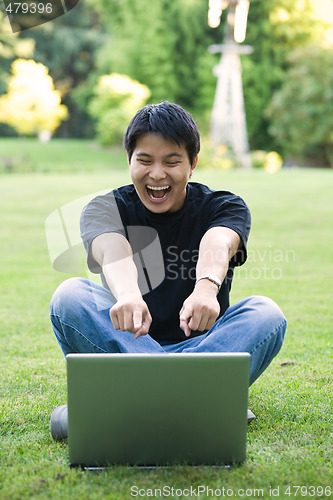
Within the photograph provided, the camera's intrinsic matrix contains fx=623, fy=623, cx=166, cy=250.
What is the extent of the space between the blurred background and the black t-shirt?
1745cm

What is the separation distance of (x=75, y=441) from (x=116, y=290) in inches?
19.5

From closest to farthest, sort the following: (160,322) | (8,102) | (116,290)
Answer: (116,290) → (160,322) → (8,102)

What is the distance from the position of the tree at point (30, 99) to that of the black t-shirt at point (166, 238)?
19262 mm

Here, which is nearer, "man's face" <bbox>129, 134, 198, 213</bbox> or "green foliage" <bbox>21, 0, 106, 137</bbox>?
"man's face" <bbox>129, 134, 198, 213</bbox>

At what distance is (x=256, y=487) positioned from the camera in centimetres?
169

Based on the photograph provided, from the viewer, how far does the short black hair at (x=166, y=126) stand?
2.17 metres

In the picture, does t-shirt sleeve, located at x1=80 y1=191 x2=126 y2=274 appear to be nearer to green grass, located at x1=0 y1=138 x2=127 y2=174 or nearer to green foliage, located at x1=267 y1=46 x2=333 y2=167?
green grass, located at x1=0 y1=138 x2=127 y2=174

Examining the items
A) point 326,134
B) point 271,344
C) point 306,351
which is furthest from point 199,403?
point 326,134

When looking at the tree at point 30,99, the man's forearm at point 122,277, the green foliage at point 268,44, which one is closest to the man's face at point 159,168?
the man's forearm at point 122,277

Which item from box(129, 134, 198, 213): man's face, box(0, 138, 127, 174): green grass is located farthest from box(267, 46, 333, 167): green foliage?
box(129, 134, 198, 213): man's face

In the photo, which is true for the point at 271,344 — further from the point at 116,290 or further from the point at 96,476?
the point at 96,476

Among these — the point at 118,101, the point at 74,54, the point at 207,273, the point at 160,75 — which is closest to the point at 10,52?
the point at 118,101

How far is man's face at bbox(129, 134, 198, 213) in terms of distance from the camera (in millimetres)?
2184

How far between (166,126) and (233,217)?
405 mm
